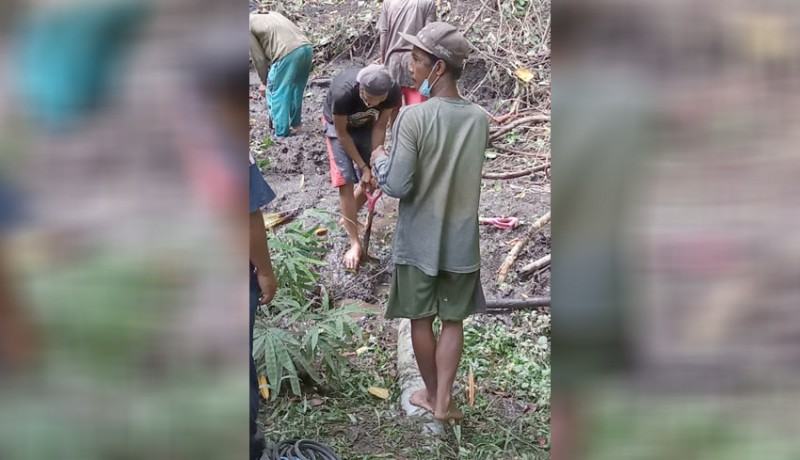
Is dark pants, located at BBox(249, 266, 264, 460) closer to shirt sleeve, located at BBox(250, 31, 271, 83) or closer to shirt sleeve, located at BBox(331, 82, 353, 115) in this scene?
shirt sleeve, located at BBox(331, 82, 353, 115)

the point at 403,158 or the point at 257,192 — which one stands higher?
the point at 403,158

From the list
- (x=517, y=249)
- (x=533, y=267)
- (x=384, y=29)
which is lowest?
(x=533, y=267)

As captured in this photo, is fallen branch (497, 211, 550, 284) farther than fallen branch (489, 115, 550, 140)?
No

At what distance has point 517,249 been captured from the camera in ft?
19.6

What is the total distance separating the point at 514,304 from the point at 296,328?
1.55 meters

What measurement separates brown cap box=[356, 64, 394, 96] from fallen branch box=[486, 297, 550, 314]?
5.37 ft

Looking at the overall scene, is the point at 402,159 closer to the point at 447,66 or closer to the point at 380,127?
the point at 447,66

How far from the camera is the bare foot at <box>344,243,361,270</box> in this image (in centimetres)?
600

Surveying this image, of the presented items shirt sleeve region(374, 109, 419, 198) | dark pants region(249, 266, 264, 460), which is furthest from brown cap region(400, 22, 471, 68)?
dark pants region(249, 266, 264, 460)

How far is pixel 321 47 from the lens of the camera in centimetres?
906

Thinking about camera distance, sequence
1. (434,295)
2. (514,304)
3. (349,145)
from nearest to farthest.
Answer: (434,295) < (514,304) < (349,145)

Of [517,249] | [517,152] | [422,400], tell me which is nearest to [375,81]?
[517,249]
